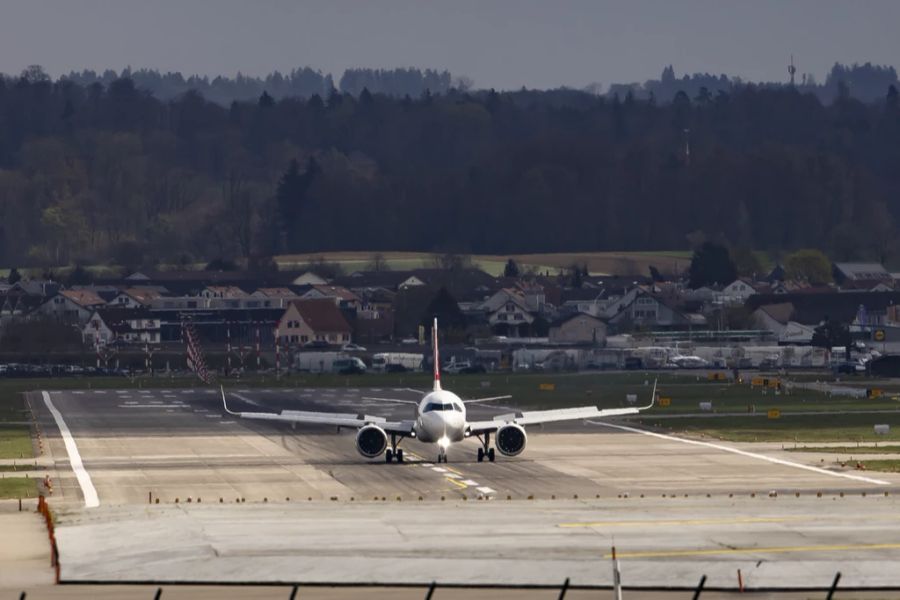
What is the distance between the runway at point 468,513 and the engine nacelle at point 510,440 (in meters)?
0.57

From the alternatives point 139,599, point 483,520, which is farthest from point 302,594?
point 483,520

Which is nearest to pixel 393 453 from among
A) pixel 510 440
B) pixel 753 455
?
pixel 510 440

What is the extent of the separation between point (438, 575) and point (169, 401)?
87365mm

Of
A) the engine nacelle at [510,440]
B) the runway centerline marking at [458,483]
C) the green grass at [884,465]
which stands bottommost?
the runway centerline marking at [458,483]

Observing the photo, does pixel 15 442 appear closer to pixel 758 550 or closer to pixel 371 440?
→ pixel 371 440

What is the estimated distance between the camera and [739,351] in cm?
18125

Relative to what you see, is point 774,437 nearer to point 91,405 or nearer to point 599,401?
point 599,401

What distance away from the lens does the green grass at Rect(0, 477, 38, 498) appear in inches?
2549

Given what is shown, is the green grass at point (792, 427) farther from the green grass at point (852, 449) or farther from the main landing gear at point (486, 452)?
the main landing gear at point (486, 452)

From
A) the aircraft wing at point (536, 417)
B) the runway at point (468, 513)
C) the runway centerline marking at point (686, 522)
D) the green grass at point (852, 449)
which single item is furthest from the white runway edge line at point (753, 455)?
the runway centerline marking at point (686, 522)

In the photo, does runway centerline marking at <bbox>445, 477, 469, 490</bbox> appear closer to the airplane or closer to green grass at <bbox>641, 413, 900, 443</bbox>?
the airplane

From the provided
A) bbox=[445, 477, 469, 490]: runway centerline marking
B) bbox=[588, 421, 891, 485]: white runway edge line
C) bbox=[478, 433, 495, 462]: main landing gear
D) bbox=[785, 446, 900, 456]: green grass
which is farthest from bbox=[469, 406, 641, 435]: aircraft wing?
bbox=[785, 446, 900, 456]: green grass

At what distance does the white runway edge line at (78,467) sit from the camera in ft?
209

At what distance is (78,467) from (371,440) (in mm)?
11865
